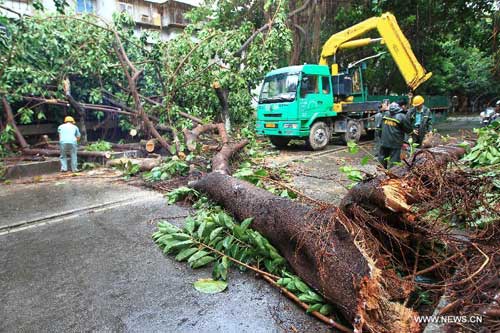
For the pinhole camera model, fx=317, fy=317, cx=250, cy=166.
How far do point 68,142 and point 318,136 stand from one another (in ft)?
22.9

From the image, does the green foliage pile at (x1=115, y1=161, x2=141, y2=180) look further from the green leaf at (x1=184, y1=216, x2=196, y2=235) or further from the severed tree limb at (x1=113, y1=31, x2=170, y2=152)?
the green leaf at (x1=184, y1=216, x2=196, y2=235)

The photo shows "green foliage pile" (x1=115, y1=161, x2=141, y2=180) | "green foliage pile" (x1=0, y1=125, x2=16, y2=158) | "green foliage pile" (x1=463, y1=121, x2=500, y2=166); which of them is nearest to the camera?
"green foliage pile" (x1=463, y1=121, x2=500, y2=166)

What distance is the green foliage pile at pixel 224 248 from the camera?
273 cm

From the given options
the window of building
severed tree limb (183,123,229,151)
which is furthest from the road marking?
the window of building

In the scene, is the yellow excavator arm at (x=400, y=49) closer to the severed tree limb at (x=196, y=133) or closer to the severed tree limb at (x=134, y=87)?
the severed tree limb at (x=196, y=133)

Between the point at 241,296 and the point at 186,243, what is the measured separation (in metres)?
1.01

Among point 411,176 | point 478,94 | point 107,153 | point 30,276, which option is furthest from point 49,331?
point 478,94

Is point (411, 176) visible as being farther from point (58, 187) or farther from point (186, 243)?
point (58, 187)

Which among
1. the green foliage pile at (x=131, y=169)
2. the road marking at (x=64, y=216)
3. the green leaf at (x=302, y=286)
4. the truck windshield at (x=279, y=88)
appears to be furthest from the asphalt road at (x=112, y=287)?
the truck windshield at (x=279, y=88)

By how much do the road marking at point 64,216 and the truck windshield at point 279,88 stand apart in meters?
5.53

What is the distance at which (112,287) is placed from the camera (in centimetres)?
289

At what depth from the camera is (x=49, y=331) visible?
7.62 ft

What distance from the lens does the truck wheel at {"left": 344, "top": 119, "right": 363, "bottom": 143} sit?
1091 cm

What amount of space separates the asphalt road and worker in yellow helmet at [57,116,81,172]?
3.45m
